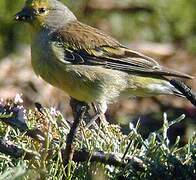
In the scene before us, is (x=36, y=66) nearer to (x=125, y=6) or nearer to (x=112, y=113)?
(x=112, y=113)

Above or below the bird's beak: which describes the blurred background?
below

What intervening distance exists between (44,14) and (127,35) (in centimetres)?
388

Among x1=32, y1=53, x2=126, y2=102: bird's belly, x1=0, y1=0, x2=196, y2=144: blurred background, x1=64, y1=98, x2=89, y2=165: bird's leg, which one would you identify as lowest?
x1=0, y1=0, x2=196, y2=144: blurred background

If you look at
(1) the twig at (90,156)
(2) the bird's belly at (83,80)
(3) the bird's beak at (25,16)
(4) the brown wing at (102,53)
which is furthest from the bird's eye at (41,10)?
(1) the twig at (90,156)

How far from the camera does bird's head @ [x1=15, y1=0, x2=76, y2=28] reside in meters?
5.84

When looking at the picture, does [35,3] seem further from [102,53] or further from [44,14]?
[102,53]

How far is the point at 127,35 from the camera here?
9.81 m

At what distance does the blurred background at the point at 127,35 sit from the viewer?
867 centimetres

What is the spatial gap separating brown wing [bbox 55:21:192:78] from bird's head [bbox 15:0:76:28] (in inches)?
9.5

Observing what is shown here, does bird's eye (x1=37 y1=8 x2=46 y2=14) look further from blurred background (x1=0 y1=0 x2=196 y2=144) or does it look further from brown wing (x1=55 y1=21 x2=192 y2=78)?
blurred background (x1=0 y1=0 x2=196 y2=144)

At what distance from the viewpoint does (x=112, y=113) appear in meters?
7.92

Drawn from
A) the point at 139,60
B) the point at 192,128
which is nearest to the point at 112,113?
the point at 192,128

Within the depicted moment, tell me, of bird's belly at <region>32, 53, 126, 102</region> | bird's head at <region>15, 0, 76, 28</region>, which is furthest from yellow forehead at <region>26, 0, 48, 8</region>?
bird's belly at <region>32, 53, 126, 102</region>

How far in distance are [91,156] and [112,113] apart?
16.7 ft
